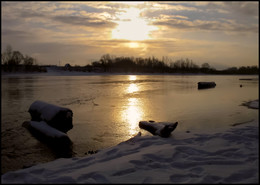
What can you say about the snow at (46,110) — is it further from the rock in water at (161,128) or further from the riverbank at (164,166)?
the riverbank at (164,166)

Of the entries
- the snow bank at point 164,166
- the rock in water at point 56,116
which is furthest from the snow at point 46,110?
the snow bank at point 164,166

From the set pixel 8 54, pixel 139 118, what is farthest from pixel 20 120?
pixel 8 54

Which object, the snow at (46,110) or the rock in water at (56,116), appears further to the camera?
the snow at (46,110)

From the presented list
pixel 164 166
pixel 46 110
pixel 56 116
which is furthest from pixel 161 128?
pixel 46 110

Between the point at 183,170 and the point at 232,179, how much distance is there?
1.07 meters

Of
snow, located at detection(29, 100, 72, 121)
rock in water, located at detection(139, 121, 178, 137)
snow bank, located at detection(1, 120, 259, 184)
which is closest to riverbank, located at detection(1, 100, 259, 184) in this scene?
snow bank, located at detection(1, 120, 259, 184)

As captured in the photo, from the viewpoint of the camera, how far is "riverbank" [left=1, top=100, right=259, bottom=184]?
A: 4.84 m

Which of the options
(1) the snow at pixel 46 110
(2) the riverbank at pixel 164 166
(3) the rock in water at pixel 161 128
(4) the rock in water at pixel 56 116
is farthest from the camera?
(1) the snow at pixel 46 110

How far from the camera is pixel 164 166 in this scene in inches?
219

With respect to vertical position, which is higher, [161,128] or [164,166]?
[161,128]

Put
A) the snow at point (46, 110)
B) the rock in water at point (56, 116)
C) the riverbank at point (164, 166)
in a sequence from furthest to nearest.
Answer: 1. the snow at point (46, 110)
2. the rock in water at point (56, 116)
3. the riverbank at point (164, 166)

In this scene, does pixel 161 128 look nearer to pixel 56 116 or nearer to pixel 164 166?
pixel 164 166

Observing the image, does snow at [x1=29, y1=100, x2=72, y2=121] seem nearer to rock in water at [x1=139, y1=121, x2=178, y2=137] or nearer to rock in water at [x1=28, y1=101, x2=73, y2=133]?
rock in water at [x1=28, y1=101, x2=73, y2=133]

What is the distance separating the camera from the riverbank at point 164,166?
4.84 metres
